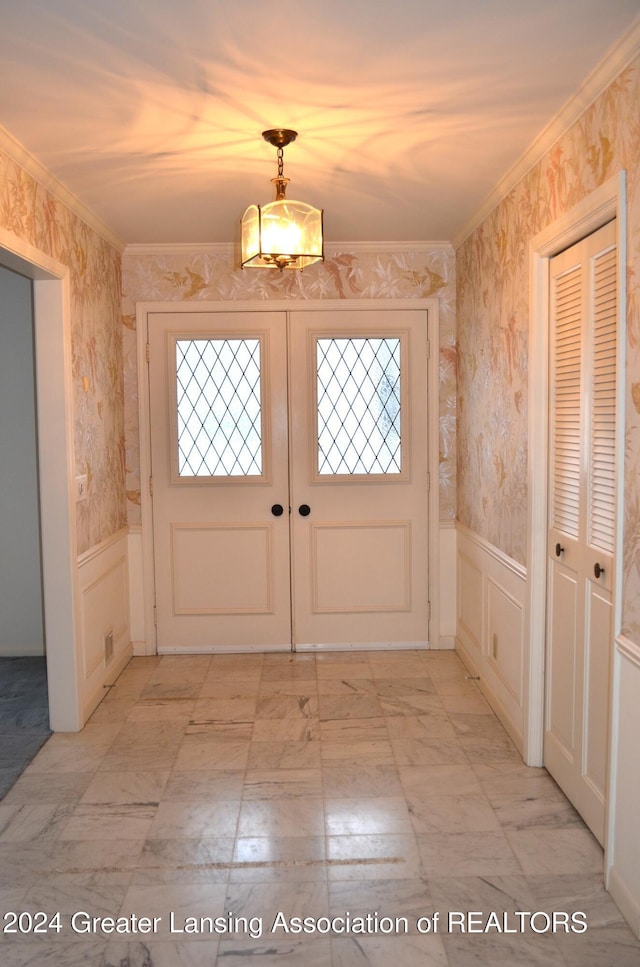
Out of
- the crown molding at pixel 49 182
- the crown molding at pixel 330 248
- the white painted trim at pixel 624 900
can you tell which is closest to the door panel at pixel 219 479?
the crown molding at pixel 330 248

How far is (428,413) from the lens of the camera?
4793mm

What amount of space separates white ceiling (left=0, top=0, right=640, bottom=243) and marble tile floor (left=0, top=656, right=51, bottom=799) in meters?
2.51

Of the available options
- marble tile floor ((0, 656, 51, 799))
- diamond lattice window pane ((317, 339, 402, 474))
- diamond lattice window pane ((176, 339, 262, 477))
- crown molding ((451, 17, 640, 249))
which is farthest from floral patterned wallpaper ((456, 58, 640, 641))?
marble tile floor ((0, 656, 51, 799))

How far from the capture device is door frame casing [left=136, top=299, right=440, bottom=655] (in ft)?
15.5

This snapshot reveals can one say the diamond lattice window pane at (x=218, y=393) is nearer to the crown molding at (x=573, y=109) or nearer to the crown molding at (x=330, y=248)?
the crown molding at (x=330, y=248)

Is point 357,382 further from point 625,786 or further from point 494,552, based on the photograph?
point 625,786

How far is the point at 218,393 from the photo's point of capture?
4773 mm

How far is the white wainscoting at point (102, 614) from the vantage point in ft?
12.7

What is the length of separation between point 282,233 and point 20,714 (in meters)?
2.75

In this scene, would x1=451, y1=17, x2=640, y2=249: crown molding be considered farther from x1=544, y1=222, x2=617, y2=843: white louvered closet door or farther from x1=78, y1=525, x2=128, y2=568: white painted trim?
x1=78, y1=525, x2=128, y2=568: white painted trim

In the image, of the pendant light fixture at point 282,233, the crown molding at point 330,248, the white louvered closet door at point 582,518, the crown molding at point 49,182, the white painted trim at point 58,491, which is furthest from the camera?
the crown molding at point 330,248

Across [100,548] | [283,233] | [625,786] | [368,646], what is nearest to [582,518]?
[625,786]

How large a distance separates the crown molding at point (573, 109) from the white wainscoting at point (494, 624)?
5.45ft

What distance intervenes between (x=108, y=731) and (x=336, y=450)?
81.5 inches
